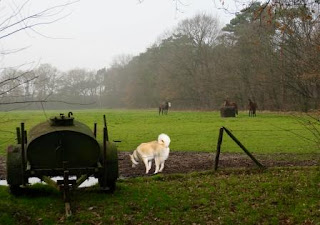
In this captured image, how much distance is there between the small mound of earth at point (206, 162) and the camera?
42.8ft

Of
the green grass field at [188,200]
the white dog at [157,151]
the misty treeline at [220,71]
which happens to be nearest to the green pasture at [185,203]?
the green grass field at [188,200]

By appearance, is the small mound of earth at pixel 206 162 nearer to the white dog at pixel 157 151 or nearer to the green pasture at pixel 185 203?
the white dog at pixel 157 151

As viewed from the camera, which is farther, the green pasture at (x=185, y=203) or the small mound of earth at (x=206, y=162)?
the small mound of earth at (x=206, y=162)

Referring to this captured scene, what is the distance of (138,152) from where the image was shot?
508 inches

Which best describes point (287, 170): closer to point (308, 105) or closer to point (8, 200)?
point (8, 200)

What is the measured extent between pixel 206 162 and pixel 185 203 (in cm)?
611

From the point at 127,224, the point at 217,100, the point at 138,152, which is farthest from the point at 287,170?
the point at 217,100

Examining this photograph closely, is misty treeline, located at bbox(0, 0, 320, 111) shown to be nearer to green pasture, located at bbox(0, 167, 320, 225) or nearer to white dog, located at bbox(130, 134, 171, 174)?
white dog, located at bbox(130, 134, 171, 174)

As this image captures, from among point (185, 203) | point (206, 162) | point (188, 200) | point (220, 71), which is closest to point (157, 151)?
point (206, 162)

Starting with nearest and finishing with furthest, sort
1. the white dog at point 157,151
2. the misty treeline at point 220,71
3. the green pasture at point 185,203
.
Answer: the green pasture at point 185,203 → the white dog at point 157,151 → the misty treeline at point 220,71

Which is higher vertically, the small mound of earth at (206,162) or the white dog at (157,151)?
the white dog at (157,151)

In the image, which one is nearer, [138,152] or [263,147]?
[138,152]

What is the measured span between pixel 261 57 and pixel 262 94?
236 inches

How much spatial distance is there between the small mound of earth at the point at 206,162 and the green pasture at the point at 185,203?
8.10 ft
